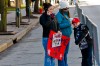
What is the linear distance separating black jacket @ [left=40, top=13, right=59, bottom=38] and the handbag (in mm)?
106

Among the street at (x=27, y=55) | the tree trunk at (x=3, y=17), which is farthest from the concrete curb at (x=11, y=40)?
the tree trunk at (x=3, y=17)

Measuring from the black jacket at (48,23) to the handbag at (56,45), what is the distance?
0.11 metres

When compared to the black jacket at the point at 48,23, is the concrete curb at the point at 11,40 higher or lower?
lower

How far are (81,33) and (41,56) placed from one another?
554 cm

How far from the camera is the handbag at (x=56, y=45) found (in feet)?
39.1

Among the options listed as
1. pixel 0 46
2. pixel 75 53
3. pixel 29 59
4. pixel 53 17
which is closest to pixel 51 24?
pixel 53 17

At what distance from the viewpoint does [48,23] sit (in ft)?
38.6

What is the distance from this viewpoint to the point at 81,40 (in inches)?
451

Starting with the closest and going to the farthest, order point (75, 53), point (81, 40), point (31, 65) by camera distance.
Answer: point (81, 40) < point (31, 65) < point (75, 53)

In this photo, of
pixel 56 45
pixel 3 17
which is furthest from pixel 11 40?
pixel 56 45

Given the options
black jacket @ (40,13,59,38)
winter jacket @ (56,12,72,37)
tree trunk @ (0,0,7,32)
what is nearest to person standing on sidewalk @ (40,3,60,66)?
black jacket @ (40,13,59,38)

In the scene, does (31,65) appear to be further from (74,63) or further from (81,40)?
(81,40)

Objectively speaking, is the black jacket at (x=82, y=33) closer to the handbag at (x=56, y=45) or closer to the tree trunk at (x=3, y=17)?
the handbag at (x=56, y=45)

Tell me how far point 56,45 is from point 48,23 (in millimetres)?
676
